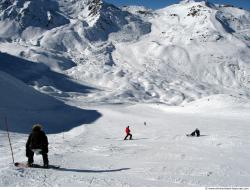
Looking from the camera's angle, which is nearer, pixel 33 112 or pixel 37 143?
pixel 37 143

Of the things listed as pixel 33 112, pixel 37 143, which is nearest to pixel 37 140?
pixel 37 143

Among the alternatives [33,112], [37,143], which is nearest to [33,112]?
[33,112]

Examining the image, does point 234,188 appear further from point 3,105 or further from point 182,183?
point 3,105

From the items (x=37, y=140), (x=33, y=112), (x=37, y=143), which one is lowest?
(x=37, y=143)

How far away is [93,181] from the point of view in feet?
44.1

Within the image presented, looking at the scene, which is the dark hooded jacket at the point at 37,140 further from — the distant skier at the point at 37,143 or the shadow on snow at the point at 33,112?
the shadow on snow at the point at 33,112

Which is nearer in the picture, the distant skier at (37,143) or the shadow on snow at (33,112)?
the distant skier at (37,143)

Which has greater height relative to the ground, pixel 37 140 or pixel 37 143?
pixel 37 140

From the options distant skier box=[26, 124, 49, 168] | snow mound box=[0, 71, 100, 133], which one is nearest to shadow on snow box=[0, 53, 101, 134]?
snow mound box=[0, 71, 100, 133]

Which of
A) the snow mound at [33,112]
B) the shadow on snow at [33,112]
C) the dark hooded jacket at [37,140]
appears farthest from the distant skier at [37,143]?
the snow mound at [33,112]

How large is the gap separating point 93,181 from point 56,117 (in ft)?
197

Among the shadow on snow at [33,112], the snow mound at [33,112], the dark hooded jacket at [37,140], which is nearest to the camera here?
the dark hooded jacket at [37,140]

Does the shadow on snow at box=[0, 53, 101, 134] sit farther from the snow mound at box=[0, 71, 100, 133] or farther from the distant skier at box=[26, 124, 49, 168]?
the distant skier at box=[26, 124, 49, 168]

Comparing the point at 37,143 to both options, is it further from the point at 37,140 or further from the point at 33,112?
the point at 33,112
